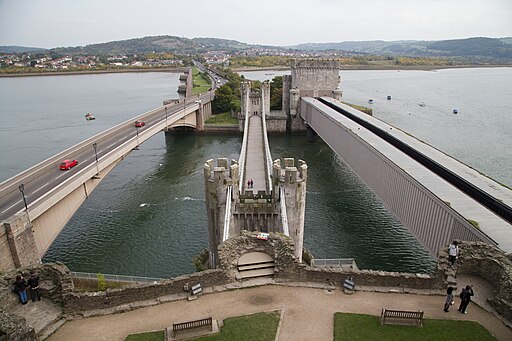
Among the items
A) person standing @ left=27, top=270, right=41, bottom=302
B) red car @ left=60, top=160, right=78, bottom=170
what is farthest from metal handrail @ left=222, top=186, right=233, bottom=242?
red car @ left=60, top=160, right=78, bottom=170

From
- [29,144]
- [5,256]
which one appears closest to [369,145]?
[5,256]

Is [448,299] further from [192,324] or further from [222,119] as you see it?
[222,119]

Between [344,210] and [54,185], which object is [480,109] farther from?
[54,185]

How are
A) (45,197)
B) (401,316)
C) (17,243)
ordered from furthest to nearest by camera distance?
(45,197) < (17,243) < (401,316)

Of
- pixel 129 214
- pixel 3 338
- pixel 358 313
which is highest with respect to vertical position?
pixel 3 338

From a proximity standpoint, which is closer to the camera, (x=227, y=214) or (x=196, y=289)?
(x=196, y=289)

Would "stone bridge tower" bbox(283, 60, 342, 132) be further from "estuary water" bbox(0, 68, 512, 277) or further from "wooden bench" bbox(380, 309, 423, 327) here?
"wooden bench" bbox(380, 309, 423, 327)

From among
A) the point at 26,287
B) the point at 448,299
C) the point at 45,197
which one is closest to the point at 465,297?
the point at 448,299
